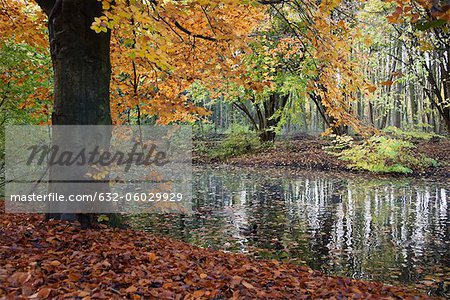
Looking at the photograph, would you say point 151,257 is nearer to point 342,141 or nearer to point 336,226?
point 336,226

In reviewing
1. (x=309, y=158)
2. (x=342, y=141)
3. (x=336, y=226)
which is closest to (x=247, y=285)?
(x=336, y=226)

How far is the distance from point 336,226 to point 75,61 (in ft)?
18.2

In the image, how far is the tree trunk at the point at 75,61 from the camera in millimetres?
4707

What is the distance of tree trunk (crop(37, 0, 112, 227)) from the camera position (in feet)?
15.4

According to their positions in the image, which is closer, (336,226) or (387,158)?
(336,226)

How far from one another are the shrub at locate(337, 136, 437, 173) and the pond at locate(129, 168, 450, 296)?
2.15 m

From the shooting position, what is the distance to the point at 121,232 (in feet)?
17.3

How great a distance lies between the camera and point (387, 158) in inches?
632

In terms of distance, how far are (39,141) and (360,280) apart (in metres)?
7.20

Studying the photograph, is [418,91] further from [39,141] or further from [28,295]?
[28,295]

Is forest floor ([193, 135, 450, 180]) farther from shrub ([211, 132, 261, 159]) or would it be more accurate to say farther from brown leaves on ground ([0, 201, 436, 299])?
brown leaves on ground ([0, 201, 436, 299])

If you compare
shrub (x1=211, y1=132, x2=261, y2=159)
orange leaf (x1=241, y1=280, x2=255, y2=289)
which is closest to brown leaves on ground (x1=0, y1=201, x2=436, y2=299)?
orange leaf (x1=241, y1=280, x2=255, y2=289)

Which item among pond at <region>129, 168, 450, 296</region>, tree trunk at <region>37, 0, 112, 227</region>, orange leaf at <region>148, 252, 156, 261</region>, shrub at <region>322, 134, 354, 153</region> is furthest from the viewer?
shrub at <region>322, 134, 354, 153</region>

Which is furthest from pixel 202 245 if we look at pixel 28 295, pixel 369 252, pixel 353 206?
pixel 353 206
